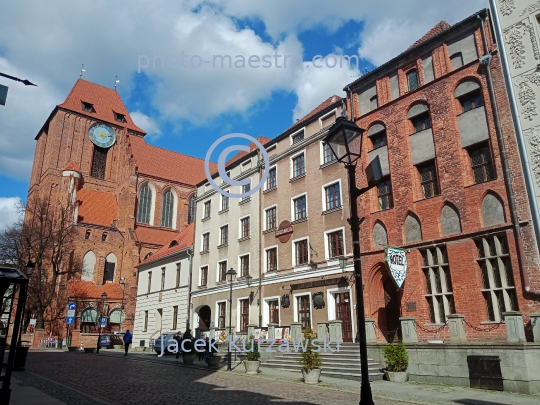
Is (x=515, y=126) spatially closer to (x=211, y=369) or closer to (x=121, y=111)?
(x=211, y=369)

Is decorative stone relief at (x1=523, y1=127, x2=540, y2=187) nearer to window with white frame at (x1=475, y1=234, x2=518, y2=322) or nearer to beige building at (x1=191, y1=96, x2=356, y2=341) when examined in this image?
window with white frame at (x1=475, y1=234, x2=518, y2=322)

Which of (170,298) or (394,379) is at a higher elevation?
(170,298)

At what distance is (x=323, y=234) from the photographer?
2220 centimetres

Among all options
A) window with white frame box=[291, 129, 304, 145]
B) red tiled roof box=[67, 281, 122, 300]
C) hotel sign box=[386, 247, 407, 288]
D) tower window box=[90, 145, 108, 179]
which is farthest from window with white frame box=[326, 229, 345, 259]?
tower window box=[90, 145, 108, 179]

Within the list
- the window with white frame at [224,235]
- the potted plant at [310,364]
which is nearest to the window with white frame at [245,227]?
the window with white frame at [224,235]

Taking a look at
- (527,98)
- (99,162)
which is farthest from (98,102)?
(527,98)

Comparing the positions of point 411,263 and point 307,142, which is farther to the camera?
point 307,142

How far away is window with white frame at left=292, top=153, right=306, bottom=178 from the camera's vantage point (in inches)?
980

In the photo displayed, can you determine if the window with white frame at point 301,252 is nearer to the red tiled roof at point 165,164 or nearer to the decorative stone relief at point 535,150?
the decorative stone relief at point 535,150

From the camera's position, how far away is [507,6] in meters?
15.6

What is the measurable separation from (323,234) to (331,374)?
7.83 m

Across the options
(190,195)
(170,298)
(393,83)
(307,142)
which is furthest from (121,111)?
(393,83)

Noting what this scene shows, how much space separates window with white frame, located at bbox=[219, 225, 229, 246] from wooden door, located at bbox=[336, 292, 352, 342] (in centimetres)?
1169

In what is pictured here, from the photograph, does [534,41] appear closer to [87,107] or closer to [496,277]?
[496,277]
